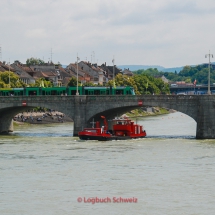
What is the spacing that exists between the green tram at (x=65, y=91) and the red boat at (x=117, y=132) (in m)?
8.93

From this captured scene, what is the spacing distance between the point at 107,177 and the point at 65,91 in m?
53.3

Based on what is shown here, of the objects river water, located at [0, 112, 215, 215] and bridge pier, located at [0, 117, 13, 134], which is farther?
bridge pier, located at [0, 117, 13, 134]

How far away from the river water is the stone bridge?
26.7ft

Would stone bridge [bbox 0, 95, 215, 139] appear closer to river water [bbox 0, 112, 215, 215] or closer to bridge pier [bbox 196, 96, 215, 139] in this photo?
bridge pier [bbox 196, 96, 215, 139]

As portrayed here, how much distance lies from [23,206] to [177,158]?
1026 inches

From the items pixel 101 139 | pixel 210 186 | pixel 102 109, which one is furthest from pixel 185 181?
pixel 102 109

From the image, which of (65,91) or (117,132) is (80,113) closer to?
(117,132)

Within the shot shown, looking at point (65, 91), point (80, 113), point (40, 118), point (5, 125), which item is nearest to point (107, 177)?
point (80, 113)

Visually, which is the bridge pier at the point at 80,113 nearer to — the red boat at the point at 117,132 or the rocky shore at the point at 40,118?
the red boat at the point at 117,132

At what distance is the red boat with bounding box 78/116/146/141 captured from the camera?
10206 cm

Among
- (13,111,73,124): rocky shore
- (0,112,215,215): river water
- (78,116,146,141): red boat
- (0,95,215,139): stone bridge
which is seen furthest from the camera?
(13,111,73,124): rocky shore

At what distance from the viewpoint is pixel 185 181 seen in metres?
66.5

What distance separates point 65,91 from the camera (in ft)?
397

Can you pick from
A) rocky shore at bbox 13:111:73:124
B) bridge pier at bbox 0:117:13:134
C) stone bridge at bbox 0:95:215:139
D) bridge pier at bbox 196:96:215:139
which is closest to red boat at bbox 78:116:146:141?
stone bridge at bbox 0:95:215:139
